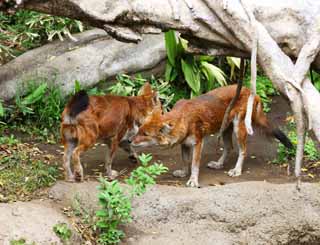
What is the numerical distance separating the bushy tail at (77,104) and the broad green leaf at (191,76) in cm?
376

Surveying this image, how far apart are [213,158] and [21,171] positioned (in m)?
2.88

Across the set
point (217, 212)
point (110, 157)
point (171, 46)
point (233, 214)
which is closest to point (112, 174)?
point (110, 157)

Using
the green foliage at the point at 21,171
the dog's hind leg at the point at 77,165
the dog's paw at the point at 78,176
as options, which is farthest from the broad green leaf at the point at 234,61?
the dog's paw at the point at 78,176

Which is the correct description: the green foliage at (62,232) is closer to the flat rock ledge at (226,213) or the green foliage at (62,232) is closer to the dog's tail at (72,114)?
the flat rock ledge at (226,213)

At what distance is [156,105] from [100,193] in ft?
8.11

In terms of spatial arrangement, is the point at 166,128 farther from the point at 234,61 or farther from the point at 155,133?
the point at 234,61

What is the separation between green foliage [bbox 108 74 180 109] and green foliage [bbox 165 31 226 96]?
0.19 m

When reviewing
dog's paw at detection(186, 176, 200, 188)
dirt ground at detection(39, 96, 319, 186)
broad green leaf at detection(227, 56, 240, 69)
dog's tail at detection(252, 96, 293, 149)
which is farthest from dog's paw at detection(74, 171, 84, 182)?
broad green leaf at detection(227, 56, 240, 69)

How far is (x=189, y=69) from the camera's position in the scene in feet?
41.7

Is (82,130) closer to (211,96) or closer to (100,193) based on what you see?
(100,193)

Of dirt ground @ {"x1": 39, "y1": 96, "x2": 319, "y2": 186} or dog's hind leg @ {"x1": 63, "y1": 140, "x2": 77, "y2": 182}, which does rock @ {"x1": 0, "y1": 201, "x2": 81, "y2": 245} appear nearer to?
dog's hind leg @ {"x1": 63, "y1": 140, "x2": 77, "y2": 182}

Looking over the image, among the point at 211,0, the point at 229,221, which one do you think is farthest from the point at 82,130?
the point at 211,0

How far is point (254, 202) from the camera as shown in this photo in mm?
8477

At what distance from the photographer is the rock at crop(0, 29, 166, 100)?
11.5 m
